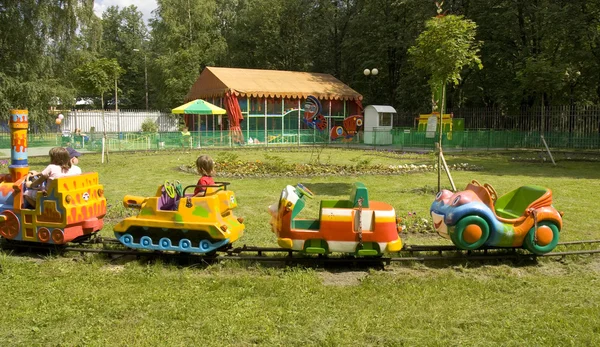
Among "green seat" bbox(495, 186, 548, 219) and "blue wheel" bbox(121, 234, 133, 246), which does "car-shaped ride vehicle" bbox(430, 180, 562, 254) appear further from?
"blue wheel" bbox(121, 234, 133, 246)

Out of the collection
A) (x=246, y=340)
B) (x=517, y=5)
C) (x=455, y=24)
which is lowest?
(x=246, y=340)

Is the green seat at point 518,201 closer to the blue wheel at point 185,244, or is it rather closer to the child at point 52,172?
the blue wheel at point 185,244

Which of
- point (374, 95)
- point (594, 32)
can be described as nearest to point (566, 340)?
point (594, 32)

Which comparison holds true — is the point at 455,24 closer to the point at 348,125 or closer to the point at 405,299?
the point at 405,299

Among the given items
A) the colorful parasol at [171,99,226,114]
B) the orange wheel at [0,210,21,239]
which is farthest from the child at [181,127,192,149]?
the orange wheel at [0,210,21,239]

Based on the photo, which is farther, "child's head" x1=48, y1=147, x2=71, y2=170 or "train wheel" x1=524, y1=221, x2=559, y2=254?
"child's head" x1=48, y1=147, x2=71, y2=170

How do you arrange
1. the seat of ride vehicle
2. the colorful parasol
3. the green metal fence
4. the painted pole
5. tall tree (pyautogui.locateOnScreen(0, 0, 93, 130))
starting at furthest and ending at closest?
the colorful parasol → the green metal fence → tall tree (pyautogui.locateOnScreen(0, 0, 93, 130)) → the painted pole → the seat of ride vehicle

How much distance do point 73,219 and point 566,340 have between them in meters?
6.09

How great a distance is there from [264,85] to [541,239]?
31.2 meters

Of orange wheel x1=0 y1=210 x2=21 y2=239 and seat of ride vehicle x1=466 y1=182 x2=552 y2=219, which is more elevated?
seat of ride vehicle x1=466 y1=182 x2=552 y2=219

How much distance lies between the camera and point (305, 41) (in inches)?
2117

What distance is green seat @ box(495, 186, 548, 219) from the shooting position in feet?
22.5

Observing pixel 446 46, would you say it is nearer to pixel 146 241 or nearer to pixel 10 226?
pixel 146 241

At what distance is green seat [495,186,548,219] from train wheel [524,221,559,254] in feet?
1.37
